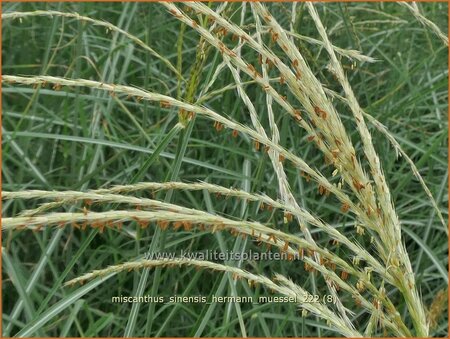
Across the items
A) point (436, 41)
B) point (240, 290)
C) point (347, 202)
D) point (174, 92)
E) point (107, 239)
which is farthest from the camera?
point (436, 41)

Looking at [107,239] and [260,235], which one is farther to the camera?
[107,239]

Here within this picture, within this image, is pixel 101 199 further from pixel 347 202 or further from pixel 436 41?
pixel 436 41

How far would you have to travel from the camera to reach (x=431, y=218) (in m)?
1.50

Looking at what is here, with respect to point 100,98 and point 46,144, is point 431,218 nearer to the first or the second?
point 100,98

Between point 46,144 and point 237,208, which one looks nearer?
point 237,208

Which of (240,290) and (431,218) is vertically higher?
(431,218)

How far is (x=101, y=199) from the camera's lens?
0.60 metres

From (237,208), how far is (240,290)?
21 centimetres

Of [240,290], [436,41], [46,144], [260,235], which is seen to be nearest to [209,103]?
[46,144]

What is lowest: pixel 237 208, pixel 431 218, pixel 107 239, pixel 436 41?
pixel 107 239

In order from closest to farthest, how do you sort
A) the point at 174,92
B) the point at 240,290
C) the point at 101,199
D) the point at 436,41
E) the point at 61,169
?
1. the point at 101,199
2. the point at 240,290
3. the point at 61,169
4. the point at 174,92
5. the point at 436,41

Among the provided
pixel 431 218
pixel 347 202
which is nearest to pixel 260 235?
pixel 347 202

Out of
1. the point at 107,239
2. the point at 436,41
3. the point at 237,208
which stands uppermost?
the point at 436,41

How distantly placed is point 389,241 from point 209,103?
1.04m
